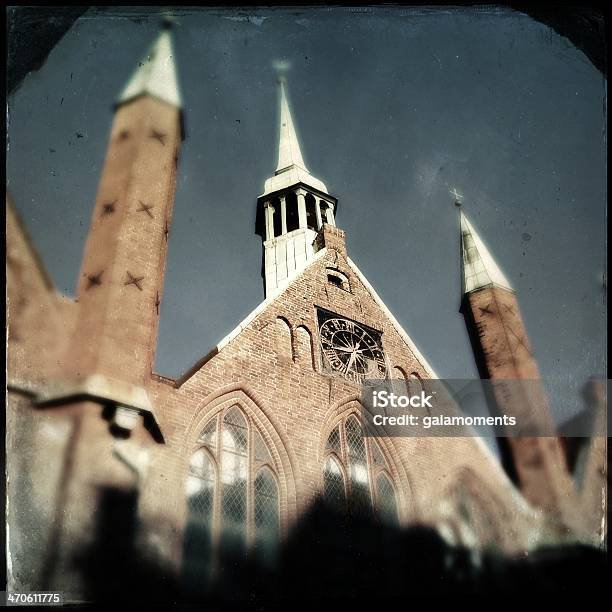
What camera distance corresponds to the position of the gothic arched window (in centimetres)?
1156

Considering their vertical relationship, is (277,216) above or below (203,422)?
above

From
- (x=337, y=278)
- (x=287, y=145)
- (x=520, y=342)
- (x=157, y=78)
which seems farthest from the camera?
(x=287, y=145)

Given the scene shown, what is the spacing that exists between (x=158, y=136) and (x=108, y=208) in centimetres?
157

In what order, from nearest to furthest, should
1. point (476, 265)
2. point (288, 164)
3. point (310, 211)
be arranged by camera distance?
point (476, 265) → point (310, 211) → point (288, 164)

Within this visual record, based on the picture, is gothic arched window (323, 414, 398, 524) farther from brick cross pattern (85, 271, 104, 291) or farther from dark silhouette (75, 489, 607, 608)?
brick cross pattern (85, 271, 104, 291)

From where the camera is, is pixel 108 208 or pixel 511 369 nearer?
pixel 108 208

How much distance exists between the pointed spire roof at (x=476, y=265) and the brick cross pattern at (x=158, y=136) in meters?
7.38

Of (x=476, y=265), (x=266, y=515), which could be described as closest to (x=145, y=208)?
(x=266, y=515)

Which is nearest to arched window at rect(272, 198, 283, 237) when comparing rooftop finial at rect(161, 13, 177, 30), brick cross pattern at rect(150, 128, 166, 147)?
brick cross pattern at rect(150, 128, 166, 147)

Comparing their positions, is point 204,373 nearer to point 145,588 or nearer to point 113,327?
point 113,327

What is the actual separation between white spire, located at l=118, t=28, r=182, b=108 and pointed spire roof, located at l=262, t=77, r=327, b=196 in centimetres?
769

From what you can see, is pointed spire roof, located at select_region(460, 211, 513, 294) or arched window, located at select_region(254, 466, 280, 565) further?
pointed spire roof, located at select_region(460, 211, 513, 294)

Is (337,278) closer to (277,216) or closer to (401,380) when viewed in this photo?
(401,380)

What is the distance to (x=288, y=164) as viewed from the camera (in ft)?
73.5
